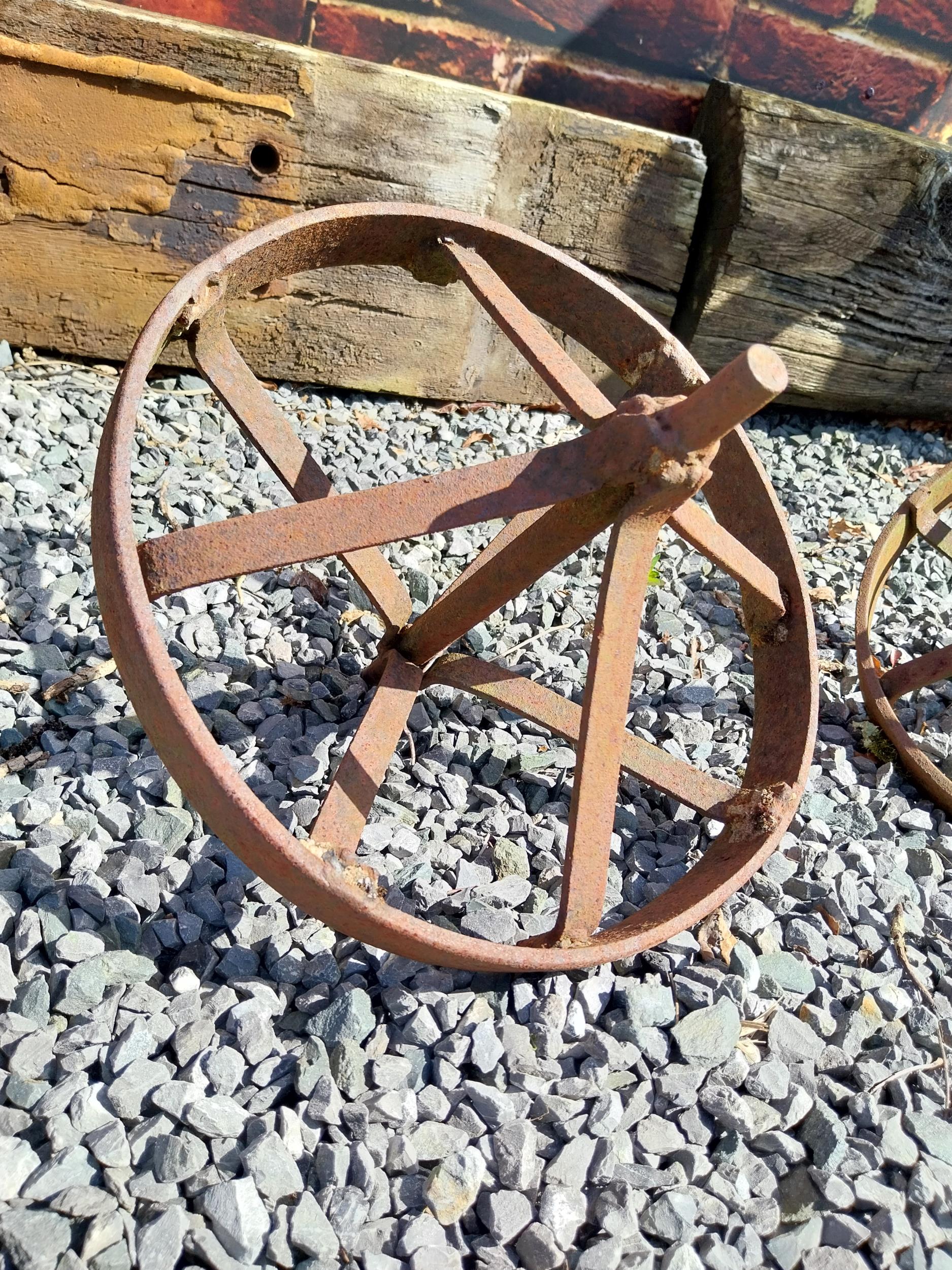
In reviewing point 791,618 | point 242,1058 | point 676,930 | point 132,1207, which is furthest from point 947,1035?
point 132,1207

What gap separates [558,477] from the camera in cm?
151

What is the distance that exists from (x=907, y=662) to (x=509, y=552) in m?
1.30

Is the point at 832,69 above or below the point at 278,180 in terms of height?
above

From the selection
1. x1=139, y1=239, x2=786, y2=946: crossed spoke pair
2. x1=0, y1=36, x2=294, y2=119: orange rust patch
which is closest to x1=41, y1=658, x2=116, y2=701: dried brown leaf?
x1=139, y1=239, x2=786, y2=946: crossed spoke pair

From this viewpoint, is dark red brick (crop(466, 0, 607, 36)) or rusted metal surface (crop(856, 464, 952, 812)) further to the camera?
dark red brick (crop(466, 0, 607, 36))

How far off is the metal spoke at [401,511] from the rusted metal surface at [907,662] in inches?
47.5

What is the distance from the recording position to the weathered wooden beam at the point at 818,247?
11.4ft

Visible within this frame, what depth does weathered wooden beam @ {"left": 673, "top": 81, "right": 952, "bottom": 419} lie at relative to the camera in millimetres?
3486

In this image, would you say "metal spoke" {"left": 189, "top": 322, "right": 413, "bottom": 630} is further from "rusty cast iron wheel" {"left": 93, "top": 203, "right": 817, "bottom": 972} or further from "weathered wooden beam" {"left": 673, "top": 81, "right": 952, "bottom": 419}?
"weathered wooden beam" {"left": 673, "top": 81, "right": 952, "bottom": 419}

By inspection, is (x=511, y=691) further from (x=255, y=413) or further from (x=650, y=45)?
(x=650, y=45)

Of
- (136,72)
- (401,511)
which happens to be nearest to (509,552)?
→ (401,511)

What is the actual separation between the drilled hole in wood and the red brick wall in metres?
0.41

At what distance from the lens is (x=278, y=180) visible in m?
3.09

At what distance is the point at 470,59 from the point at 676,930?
307cm
